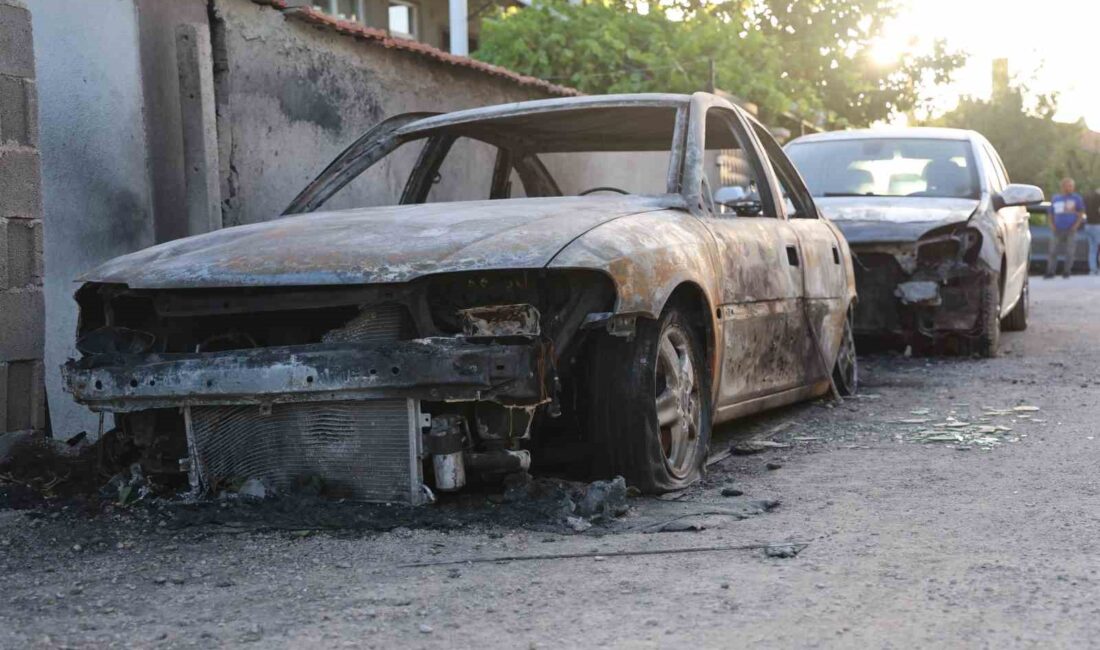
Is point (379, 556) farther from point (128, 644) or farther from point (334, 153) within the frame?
point (334, 153)

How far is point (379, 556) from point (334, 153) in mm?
5354

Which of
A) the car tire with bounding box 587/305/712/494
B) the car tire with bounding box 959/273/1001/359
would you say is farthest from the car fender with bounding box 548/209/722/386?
the car tire with bounding box 959/273/1001/359

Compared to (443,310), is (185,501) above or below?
below

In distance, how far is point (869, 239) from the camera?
32.0ft

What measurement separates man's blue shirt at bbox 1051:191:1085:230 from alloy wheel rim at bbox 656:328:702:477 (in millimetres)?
20599

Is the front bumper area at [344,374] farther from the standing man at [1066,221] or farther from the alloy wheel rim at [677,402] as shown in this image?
the standing man at [1066,221]

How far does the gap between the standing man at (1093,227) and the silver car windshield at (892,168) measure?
16.8 metres

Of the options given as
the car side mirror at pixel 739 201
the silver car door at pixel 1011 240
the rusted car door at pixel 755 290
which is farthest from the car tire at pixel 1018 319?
the car side mirror at pixel 739 201

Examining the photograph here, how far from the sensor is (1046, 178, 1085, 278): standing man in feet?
Result: 80.7

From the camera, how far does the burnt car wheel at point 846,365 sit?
780 cm

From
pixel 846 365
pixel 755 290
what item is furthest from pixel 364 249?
pixel 846 365

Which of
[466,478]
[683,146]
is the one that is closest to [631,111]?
[683,146]

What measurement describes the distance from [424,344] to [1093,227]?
24.5 metres

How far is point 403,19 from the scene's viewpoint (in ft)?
72.5
